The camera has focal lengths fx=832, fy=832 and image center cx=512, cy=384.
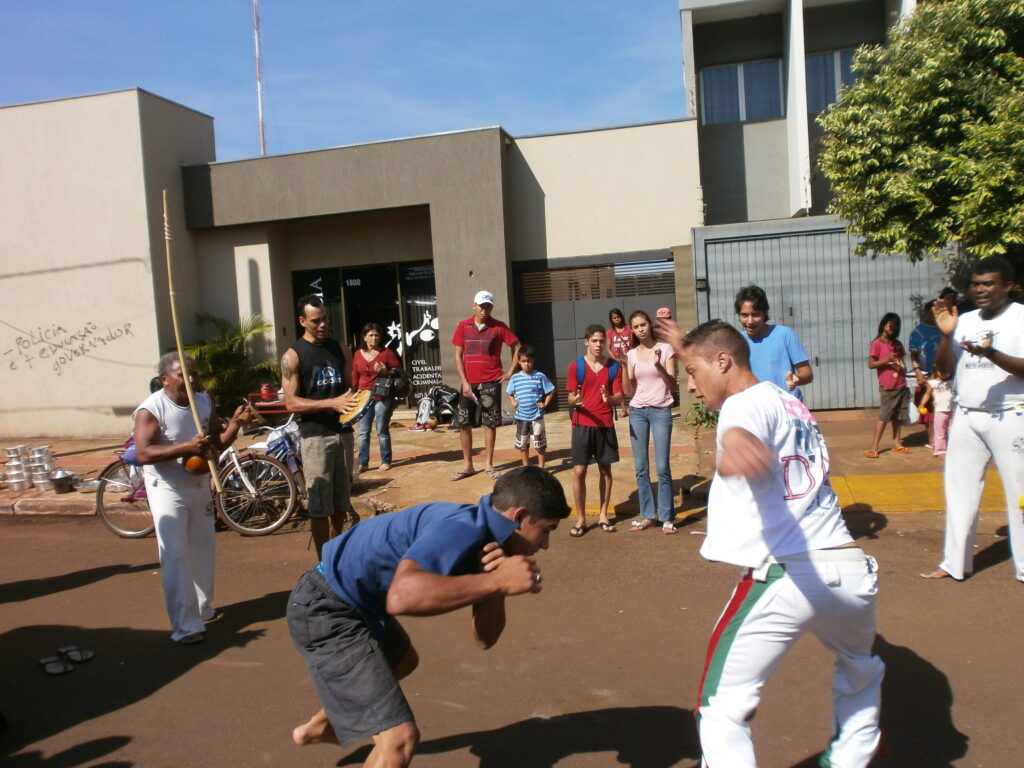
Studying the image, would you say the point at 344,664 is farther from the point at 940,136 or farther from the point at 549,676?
the point at 940,136

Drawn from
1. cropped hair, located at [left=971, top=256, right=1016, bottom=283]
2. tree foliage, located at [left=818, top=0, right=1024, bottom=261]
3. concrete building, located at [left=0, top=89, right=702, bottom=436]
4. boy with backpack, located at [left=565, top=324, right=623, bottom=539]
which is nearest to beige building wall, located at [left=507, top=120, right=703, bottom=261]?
concrete building, located at [left=0, top=89, right=702, bottom=436]

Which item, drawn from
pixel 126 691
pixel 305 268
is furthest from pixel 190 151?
pixel 126 691

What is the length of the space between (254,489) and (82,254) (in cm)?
826

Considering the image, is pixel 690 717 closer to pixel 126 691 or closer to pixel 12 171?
pixel 126 691

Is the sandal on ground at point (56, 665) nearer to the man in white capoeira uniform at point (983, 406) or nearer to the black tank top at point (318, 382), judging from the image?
the black tank top at point (318, 382)

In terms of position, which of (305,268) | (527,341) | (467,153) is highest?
(467,153)

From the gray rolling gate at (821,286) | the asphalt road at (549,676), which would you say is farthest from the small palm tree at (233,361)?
the gray rolling gate at (821,286)

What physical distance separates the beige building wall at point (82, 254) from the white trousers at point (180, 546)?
930 cm

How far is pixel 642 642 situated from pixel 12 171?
13.8 m

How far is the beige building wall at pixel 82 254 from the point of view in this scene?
13547mm

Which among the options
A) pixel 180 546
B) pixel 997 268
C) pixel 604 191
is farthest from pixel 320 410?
pixel 604 191

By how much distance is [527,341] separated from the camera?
14266 millimetres

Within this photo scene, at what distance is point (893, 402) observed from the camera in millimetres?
8750

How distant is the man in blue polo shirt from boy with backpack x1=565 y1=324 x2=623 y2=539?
13.1ft
